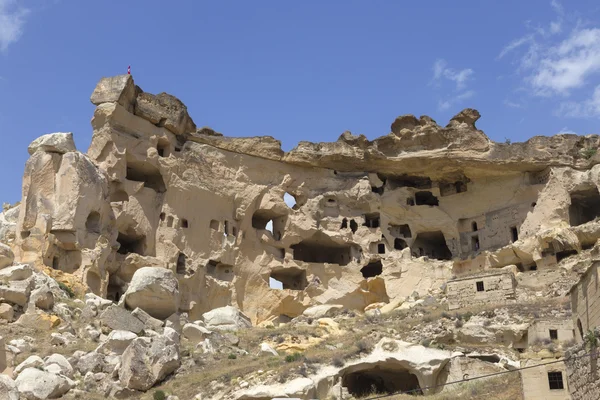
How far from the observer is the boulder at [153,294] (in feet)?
102

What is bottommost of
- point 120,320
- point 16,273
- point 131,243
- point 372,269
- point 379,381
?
point 379,381

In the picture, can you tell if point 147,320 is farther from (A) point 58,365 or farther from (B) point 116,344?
(A) point 58,365

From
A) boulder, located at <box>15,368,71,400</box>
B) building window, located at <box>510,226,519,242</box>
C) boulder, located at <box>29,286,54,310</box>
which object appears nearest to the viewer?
boulder, located at <box>15,368,71,400</box>

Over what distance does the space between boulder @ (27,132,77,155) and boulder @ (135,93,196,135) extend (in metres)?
4.94

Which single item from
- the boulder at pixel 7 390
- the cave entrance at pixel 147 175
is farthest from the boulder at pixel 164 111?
the boulder at pixel 7 390

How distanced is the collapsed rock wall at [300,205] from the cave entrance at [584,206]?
0.13 metres

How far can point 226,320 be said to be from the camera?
34906 mm

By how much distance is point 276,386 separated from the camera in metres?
22.9

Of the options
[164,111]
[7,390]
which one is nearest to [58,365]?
[7,390]

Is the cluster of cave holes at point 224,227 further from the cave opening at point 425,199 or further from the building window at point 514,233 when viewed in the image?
the building window at point 514,233

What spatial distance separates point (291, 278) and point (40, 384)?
2457 centimetres

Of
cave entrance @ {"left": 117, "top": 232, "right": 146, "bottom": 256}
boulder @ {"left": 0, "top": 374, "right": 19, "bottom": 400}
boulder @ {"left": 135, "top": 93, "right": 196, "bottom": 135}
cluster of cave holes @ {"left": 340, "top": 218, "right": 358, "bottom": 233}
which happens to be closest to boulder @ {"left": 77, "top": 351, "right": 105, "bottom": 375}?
boulder @ {"left": 0, "top": 374, "right": 19, "bottom": 400}

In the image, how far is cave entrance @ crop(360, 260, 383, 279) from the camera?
46750 mm

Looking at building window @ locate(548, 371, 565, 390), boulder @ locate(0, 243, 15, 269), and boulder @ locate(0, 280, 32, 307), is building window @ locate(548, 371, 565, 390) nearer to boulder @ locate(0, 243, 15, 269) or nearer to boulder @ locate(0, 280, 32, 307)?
boulder @ locate(0, 280, 32, 307)
